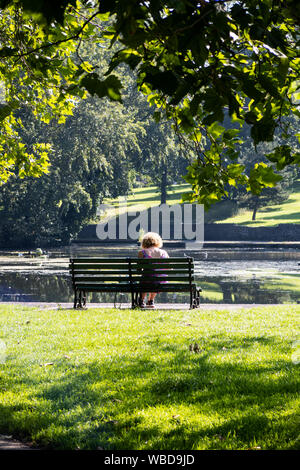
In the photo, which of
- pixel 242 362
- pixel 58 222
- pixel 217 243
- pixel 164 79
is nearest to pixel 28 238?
pixel 58 222

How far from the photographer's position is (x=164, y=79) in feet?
10.0

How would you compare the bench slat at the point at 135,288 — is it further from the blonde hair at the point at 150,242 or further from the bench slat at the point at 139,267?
the blonde hair at the point at 150,242

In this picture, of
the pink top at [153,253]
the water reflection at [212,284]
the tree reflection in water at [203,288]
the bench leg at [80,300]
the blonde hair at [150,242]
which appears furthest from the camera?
the water reflection at [212,284]

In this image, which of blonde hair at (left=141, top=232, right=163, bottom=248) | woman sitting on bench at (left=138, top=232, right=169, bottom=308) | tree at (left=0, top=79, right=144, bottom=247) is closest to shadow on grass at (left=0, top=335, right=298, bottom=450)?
woman sitting on bench at (left=138, top=232, right=169, bottom=308)

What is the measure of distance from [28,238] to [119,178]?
8.79m

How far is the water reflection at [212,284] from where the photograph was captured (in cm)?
1545

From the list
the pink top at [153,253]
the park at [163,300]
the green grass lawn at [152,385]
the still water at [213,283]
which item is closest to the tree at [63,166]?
the still water at [213,283]

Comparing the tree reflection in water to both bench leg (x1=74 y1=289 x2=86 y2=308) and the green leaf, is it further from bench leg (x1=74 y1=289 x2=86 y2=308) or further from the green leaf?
the green leaf

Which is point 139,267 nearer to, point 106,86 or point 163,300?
point 163,300

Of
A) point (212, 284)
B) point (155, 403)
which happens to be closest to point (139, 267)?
point (155, 403)

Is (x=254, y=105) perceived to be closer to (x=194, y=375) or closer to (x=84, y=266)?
(x=194, y=375)

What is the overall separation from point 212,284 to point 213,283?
0.84 ft

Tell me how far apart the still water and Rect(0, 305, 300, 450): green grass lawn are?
3.96 metres

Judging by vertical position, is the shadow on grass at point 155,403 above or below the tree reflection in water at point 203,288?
above
